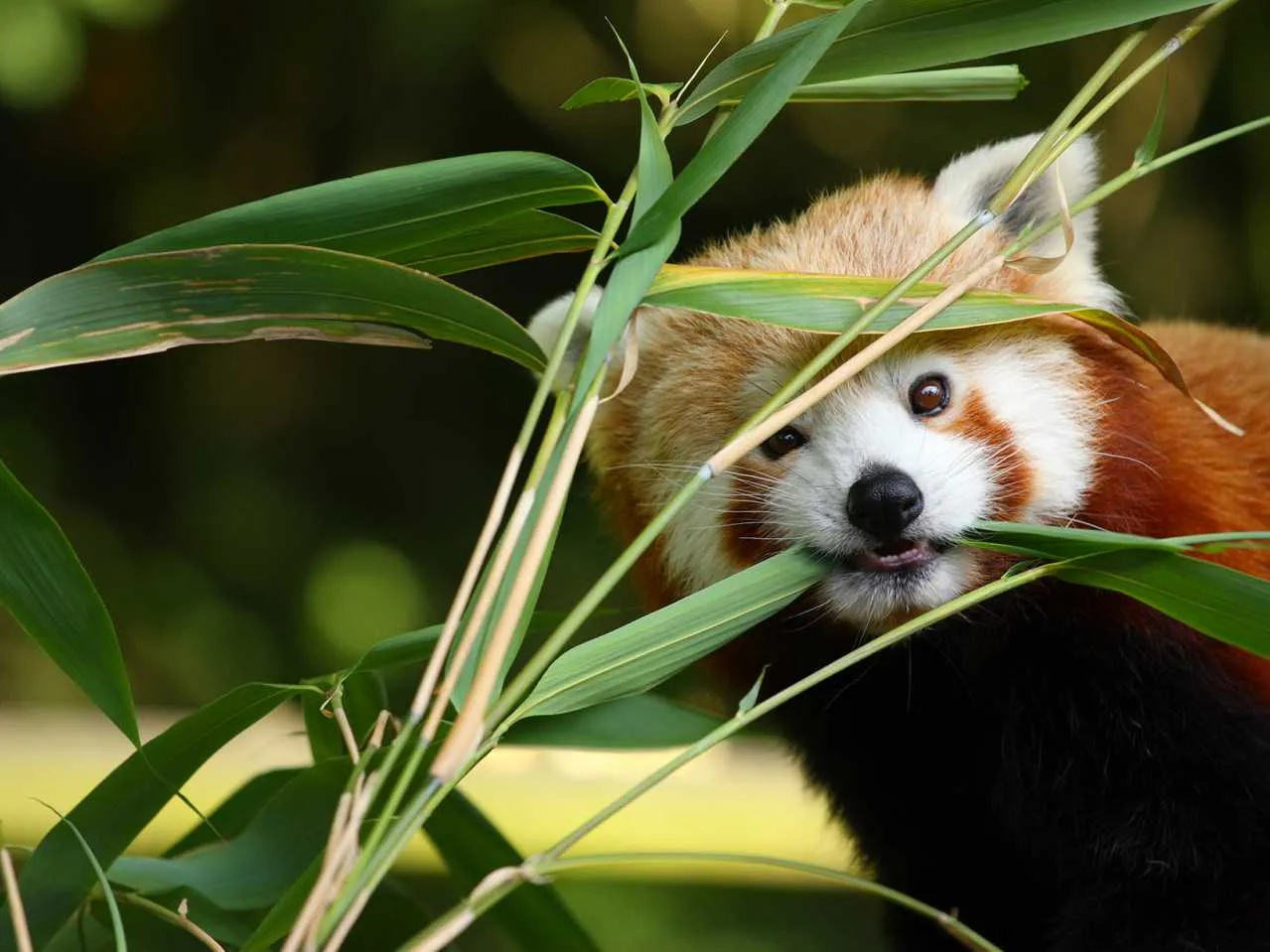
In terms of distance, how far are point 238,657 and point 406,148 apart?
4.57 ft

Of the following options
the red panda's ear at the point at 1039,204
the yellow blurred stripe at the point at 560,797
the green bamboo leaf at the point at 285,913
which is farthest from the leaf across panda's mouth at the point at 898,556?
the yellow blurred stripe at the point at 560,797

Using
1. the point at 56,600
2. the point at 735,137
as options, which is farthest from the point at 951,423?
the point at 56,600

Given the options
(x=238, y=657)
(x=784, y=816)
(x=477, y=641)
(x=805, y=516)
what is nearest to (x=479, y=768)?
(x=784, y=816)

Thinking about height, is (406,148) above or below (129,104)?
below

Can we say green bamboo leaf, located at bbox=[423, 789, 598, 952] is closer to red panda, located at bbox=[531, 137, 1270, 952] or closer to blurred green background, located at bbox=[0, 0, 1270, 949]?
red panda, located at bbox=[531, 137, 1270, 952]

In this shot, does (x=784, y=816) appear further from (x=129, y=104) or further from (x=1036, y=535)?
(x=129, y=104)

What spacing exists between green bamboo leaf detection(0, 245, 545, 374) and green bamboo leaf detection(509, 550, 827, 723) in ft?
0.87

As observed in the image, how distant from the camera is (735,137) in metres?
1.11

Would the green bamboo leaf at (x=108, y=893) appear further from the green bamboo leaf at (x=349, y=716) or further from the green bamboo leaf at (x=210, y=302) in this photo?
the green bamboo leaf at (x=210, y=302)

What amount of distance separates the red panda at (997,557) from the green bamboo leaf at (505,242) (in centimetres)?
37

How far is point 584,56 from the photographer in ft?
12.5

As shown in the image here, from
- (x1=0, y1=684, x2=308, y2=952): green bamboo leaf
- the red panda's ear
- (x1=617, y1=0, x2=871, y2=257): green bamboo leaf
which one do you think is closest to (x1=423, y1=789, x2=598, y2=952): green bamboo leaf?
(x1=0, y1=684, x2=308, y2=952): green bamboo leaf

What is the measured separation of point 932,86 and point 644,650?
62 centimetres

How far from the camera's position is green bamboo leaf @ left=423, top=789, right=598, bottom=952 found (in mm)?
1562
